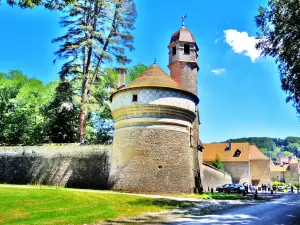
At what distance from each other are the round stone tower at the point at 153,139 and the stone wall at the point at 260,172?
37856 mm

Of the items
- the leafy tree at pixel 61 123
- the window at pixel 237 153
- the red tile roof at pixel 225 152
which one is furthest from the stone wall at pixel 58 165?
the window at pixel 237 153

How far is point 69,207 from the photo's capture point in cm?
1262

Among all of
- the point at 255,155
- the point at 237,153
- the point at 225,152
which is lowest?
the point at 255,155

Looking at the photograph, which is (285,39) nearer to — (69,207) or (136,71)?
(69,207)

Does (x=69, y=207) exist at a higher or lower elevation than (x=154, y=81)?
lower

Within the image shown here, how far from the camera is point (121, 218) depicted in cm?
1134

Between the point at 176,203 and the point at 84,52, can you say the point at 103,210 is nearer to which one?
the point at 176,203

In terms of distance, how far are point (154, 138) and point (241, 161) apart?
3655cm

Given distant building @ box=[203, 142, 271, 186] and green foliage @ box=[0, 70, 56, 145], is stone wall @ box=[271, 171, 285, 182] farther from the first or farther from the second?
green foliage @ box=[0, 70, 56, 145]

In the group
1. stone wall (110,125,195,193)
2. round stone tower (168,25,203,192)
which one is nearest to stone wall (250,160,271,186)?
round stone tower (168,25,203,192)

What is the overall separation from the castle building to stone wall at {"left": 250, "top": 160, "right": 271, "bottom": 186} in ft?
121

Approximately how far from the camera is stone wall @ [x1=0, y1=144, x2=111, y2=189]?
23250 millimetres

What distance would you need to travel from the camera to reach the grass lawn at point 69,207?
10602 mm

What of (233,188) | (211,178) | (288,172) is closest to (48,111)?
(211,178)
